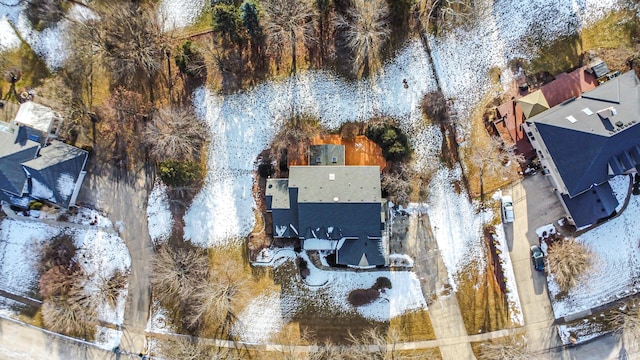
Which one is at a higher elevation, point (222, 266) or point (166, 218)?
point (166, 218)

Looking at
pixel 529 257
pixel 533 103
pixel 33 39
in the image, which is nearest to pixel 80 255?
pixel 33 39

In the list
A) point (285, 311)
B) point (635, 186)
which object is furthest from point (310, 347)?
point (635, 186)

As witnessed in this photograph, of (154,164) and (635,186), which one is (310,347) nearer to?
(154,164)

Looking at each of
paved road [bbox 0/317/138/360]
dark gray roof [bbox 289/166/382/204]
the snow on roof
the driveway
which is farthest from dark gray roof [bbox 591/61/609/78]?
the snow on roof

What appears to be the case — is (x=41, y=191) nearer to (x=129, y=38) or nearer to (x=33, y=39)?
(x=33, y=39)

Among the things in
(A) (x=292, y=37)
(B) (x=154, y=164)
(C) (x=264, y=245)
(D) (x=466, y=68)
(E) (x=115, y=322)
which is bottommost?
(E) (x=115, y=322)

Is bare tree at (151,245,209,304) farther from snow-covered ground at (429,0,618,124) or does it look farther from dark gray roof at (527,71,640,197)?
dark gray roof at (527,71,640,197)
